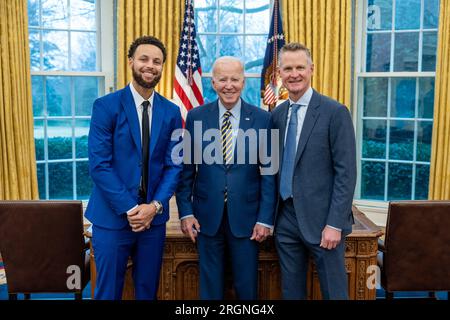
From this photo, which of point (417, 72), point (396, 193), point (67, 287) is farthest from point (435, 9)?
point (67, 287)

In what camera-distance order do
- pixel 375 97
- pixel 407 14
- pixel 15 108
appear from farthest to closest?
1. pixel 375 97
2. pixel 407 14
3. pixel 15 108

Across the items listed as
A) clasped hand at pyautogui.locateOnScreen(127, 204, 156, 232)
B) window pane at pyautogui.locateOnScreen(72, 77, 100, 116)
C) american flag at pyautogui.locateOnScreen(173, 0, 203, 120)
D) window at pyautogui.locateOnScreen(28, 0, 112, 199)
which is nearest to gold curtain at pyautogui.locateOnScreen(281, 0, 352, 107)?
american flag at pyautogui.locateOnScreen(173, 0, 203, 120)

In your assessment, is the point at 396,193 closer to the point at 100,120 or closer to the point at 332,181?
the point at 332,181

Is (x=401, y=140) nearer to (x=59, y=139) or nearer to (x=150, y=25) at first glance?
(x=150, y=25)

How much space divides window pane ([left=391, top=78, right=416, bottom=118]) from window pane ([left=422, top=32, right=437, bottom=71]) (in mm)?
182

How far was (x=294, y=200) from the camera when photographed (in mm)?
2123

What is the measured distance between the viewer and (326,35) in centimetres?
474

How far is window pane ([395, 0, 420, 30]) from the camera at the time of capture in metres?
4.74

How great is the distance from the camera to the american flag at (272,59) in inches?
186

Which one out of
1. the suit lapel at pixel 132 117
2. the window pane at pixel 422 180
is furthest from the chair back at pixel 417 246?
the window pane at pixel 422 180

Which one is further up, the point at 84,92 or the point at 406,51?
the point at 406,51

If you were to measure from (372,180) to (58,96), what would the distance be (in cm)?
337

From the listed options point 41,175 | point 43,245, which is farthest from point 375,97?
point 43,245

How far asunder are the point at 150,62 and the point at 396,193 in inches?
145
